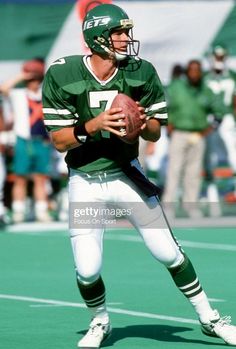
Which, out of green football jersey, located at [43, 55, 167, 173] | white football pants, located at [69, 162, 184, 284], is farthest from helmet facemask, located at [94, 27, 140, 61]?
white football pants, located at [69, 162, 184, 284]

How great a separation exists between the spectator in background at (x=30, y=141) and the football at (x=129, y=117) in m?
8.37

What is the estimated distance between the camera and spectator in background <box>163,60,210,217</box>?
16578 millimetres

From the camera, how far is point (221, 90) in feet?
55.3

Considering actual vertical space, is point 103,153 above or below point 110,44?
below

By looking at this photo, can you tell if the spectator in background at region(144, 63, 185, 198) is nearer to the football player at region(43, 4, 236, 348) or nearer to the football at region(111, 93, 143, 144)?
the football player at region(43, 4, 236, 348)

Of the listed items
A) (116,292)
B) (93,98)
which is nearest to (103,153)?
(93,98)

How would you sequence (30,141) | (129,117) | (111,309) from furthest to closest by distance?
(30,141)
(111,309)
(129,117)

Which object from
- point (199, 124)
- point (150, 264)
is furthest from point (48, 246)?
point (199, 124)

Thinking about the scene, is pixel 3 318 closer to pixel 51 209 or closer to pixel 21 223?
pixel 21 223

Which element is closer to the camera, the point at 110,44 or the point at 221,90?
the point at 110,44

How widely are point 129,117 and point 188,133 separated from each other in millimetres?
9203

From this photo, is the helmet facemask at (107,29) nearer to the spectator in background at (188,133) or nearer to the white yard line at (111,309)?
the white yard line at (111,309)

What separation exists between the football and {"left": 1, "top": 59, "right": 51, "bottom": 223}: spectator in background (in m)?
8.37

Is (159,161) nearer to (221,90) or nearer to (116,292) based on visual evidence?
(221,90)
